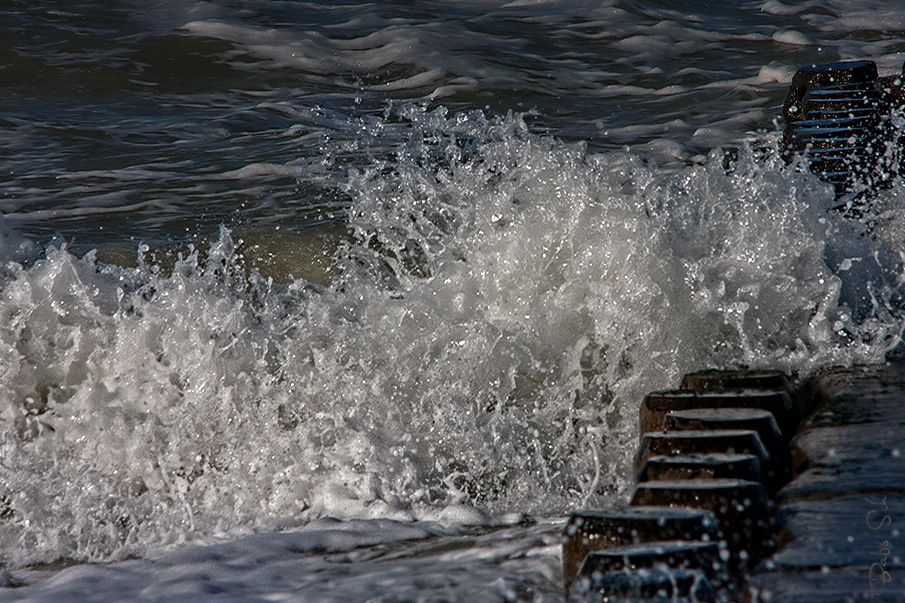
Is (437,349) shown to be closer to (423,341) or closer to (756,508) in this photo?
(423,341)

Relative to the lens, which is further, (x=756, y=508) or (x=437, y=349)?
(x=437, y=349)

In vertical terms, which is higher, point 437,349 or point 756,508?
point 756,508

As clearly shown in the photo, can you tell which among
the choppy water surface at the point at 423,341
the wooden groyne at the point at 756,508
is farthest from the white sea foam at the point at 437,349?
the wooden groyne at the point at 756,508

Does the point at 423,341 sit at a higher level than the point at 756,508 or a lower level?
lower

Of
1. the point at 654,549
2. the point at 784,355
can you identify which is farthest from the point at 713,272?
the point at 654,549

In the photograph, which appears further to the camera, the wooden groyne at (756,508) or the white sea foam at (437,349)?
the white sea foam at (437,349)

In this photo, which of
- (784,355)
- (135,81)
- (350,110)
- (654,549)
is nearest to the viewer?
(654,549)

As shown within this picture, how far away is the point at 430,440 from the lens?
3027mm

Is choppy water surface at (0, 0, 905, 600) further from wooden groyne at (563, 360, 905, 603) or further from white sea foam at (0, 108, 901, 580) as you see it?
wooden groyne at (563, 360, 905, 603)

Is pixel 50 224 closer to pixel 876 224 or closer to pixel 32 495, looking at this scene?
pixel 32 495

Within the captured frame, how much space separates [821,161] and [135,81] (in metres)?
6.76

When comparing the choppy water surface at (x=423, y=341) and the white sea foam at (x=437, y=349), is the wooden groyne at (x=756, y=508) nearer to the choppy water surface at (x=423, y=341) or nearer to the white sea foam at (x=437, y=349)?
the choppy water surface at (x=423, y=341)

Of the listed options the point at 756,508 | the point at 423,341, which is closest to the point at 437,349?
the point at 423,341

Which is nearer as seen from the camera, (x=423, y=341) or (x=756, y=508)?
(x=756, y=508)
